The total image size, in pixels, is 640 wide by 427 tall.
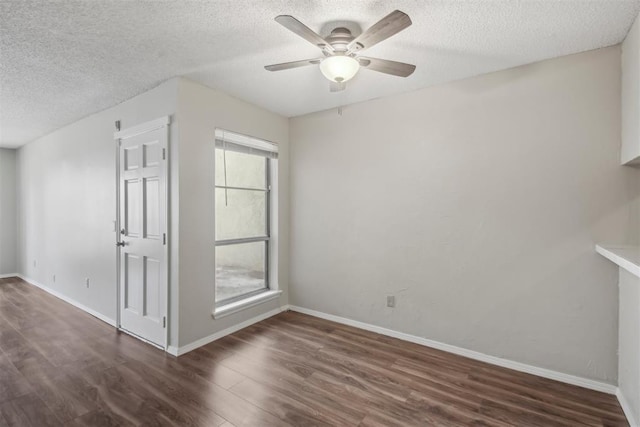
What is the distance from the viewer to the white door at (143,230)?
111 inches

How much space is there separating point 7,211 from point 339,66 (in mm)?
7191

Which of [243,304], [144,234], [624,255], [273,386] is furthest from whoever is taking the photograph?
[243,304]

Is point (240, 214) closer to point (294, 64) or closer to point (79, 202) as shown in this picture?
point (294, 64)

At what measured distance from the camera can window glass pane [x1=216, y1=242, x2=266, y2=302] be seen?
3334 millimetres

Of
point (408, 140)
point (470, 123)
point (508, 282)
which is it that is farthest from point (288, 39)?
point (508, 282)

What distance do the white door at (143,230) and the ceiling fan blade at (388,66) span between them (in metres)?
1.91

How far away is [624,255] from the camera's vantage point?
5.78 ft

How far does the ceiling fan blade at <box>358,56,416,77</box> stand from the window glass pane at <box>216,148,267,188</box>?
186 cm

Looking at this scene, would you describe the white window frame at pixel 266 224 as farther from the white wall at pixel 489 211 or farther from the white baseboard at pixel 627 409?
the white baseboard at pixel 627 409

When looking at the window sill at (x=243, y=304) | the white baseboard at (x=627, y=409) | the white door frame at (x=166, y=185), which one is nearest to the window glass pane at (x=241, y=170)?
the white door frame at (x=166, y=185)

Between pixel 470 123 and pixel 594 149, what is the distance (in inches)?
35.5

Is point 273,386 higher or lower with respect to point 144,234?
lower

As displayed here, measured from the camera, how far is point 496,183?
8.39 feet

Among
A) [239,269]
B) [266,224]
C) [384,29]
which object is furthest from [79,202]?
[384,29]
